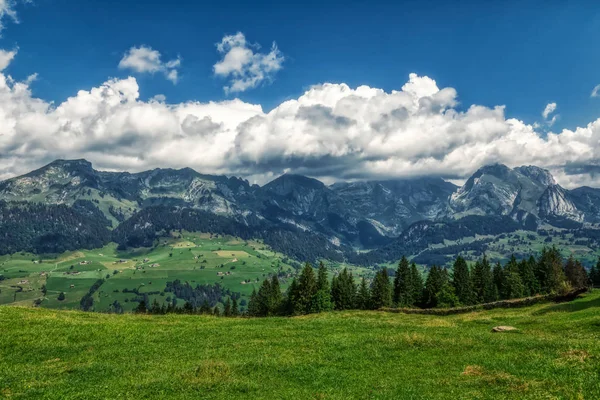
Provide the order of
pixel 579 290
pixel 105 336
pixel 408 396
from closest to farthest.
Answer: pixel 408 396, pixel 105 336, pixel 579 290

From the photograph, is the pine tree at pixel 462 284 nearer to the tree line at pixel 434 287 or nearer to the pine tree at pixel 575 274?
the tree line at pixel 434 287

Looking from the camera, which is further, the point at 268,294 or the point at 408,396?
the point at 268,294

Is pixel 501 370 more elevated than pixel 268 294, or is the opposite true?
pixel 501 370

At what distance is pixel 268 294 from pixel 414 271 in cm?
5533

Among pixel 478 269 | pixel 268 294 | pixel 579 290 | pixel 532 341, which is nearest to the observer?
pixel 532 341

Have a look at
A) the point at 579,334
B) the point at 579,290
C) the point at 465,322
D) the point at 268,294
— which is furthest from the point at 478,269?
the point at 579,334

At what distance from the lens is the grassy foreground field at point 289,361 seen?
24547mm

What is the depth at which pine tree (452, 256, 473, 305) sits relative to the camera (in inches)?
5207

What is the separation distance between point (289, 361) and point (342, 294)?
111m

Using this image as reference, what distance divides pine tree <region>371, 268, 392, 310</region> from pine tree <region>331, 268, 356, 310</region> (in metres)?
9.00

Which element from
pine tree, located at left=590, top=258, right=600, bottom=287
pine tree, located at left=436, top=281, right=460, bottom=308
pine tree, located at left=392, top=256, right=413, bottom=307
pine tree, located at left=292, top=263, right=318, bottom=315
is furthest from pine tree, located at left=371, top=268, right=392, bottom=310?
pine tree, located at left=590, top=258, right=600, bottom=287

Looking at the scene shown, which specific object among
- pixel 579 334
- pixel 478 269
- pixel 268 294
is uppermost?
pixel 579 334

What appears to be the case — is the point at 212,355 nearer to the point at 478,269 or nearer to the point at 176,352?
the point at 176,352

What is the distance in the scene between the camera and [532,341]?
33.0m
